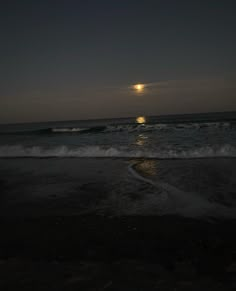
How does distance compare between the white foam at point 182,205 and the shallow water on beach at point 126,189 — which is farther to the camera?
the shallow water on beach at point 126,189

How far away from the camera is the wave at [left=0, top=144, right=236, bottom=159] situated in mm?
9562

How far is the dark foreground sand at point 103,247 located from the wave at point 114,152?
14.2ft

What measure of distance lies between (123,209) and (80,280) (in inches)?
83.3

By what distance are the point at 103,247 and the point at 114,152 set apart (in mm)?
8079

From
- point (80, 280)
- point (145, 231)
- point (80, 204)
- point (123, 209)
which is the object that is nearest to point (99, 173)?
point (80, 204)

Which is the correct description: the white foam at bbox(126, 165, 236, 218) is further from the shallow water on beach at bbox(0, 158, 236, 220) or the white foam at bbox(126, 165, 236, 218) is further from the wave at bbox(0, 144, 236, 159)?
the wave at bbox(0, 144, 236, 159)

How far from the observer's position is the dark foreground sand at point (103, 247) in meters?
2.35

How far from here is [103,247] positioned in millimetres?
3068

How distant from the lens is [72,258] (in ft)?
9.27

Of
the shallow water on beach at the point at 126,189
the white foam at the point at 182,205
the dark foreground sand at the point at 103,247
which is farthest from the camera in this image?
the shallow water on beach at the point at 126,189

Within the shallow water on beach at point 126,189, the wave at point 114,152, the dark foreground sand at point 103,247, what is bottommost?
the dark foreground sand at point 103,247

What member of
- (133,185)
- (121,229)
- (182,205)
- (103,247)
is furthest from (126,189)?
(103,247)

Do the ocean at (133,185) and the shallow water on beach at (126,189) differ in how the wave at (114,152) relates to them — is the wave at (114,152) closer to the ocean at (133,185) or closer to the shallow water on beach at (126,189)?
the ocean at (133,185)

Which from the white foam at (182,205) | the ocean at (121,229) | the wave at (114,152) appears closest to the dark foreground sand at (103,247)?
the ocean at (121,229)
